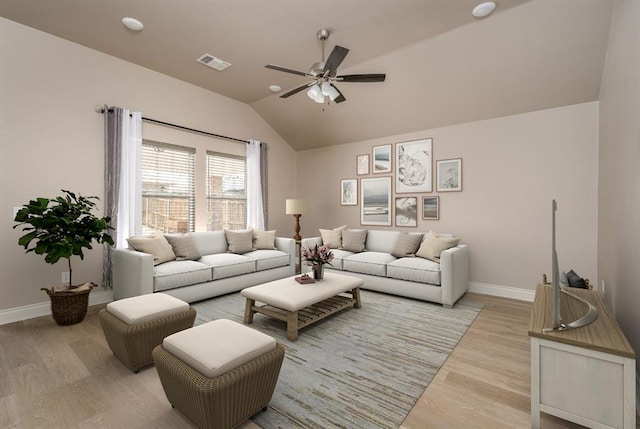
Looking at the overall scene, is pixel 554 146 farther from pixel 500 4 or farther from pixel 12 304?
pixel 12 304

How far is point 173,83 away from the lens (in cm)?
461

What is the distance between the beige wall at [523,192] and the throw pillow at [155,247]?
3.93 m

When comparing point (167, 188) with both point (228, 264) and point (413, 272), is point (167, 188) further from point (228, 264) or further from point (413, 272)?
point (413, 272)

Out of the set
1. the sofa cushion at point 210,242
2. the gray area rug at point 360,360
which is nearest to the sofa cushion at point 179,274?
the gray area rug at point 360,360

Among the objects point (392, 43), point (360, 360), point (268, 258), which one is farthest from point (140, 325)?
point (392, 43)

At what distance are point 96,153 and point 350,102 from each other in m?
3.78

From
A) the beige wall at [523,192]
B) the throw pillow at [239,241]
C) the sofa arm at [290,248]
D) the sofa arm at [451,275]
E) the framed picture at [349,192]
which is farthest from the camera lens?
the framed picture at [349,192]

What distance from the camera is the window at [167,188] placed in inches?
174

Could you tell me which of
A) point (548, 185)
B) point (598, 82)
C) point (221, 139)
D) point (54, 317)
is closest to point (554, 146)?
point (548, 185)

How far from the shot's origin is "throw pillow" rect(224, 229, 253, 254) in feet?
15.6

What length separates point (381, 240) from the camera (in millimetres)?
5027

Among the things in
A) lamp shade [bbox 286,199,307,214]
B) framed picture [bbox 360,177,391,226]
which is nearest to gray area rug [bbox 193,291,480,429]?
framed picture [bbox 360,177,391,226]

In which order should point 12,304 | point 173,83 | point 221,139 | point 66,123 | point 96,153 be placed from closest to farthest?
point 12,304 < point 66,123 < point 96,153 < point 173,83 < point 221,139

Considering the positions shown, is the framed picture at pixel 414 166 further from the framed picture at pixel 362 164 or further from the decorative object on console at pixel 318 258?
the decorative object on console at pixel 318 258
